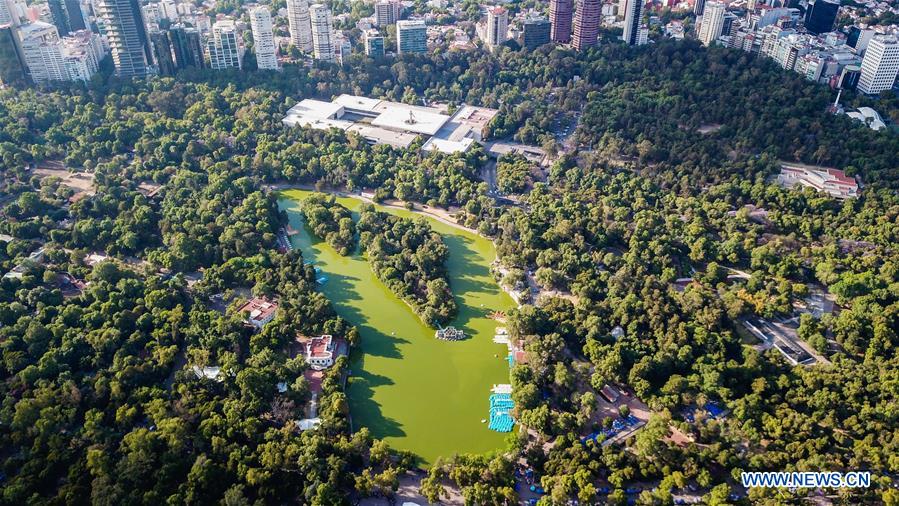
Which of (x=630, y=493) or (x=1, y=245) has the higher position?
(x=1, y=245)

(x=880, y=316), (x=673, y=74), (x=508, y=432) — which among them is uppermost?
(x=673, y=74)

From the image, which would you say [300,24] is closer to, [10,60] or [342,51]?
[342,51]

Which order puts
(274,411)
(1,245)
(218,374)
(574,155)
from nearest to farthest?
1. (274,411)
2. (218,374)
3. (1,245)
4. (574,155)

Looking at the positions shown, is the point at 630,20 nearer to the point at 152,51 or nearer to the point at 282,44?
the point at 282,44

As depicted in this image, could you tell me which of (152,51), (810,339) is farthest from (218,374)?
(152,51)

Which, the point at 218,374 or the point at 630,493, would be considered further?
the point at 218,374

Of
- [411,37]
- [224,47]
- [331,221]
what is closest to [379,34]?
[411,37]

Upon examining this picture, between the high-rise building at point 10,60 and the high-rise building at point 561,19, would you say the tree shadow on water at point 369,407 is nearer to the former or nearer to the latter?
the high-rise building at point 10,60

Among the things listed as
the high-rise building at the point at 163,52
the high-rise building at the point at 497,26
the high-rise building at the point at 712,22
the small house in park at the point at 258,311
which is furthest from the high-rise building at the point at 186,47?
the high-rise building at the point at 712,22

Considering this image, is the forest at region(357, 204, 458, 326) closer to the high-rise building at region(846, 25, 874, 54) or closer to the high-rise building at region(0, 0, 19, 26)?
the high-rise building at region(0, 0, 19, 26)
